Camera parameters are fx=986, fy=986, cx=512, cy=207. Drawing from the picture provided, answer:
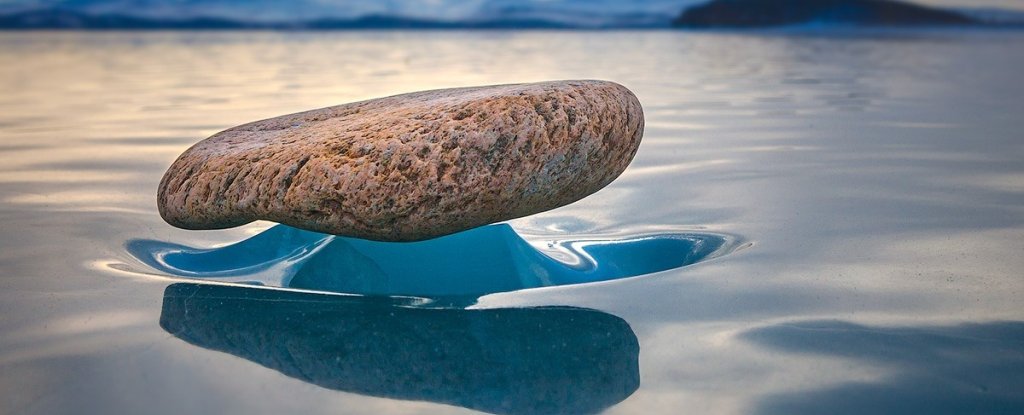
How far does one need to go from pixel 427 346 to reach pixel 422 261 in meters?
0.82

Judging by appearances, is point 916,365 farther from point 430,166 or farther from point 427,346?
point 430,166

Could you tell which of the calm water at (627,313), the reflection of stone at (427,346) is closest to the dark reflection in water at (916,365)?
the calm water at (627,313)

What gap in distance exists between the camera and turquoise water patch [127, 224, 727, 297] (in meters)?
3.14

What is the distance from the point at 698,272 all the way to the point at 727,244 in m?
0.50

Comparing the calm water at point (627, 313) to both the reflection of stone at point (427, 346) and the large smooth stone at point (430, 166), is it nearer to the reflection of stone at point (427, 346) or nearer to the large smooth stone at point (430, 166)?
the reflection of stone at point (427, 346)

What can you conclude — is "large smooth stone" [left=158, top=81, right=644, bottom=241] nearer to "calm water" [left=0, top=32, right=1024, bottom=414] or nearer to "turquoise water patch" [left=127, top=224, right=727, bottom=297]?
"turquoise water patch" [left=127, top=224, right=727, bottom=297]

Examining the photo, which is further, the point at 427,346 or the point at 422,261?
the point at 422,261

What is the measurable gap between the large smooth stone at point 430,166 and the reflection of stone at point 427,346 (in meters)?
0.29

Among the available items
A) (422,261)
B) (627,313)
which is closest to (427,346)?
(627,313)

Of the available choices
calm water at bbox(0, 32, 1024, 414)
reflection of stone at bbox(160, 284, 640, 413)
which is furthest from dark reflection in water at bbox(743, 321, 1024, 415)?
reflection of stone at bbox(160, 284, 640, 413)

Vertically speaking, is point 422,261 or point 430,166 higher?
point 430,166

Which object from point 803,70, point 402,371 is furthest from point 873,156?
point 803,70

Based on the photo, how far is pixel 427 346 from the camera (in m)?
2.46

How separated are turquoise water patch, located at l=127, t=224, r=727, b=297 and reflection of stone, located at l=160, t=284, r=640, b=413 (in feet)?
0.79
